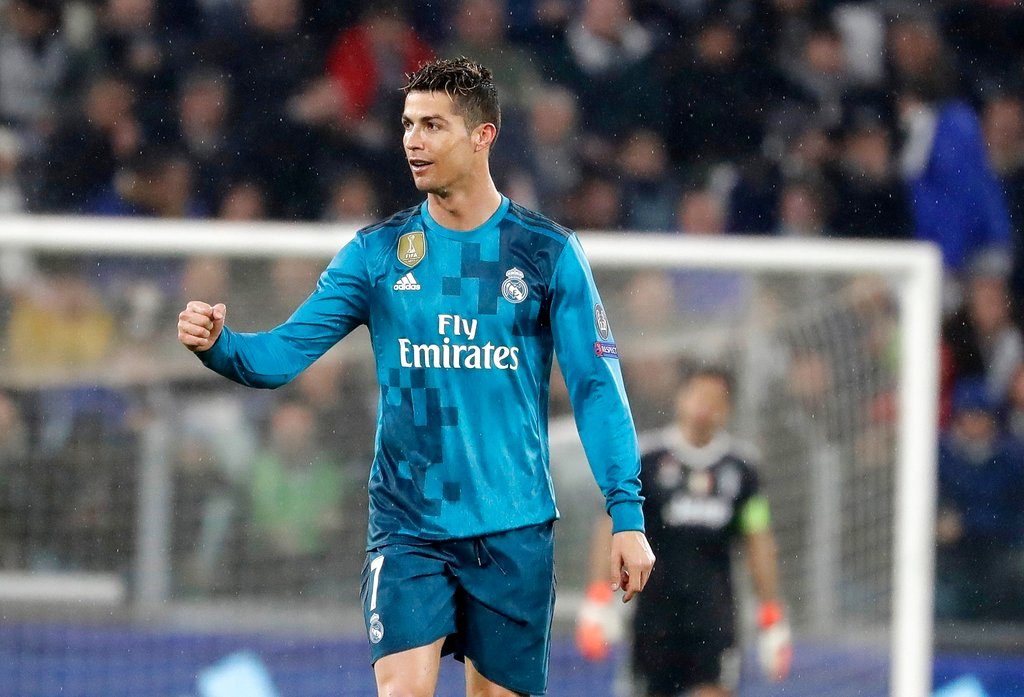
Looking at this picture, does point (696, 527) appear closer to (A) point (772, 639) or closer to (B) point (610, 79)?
(A) point (772, 639)

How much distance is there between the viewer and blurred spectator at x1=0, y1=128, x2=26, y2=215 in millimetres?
8391

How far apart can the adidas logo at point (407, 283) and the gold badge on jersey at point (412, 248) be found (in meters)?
0.03

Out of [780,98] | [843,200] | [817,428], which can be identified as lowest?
[817,428]

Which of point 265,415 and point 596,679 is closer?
point 265,415

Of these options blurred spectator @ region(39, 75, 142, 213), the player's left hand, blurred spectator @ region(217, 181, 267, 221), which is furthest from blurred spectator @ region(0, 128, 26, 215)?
the player's left hand

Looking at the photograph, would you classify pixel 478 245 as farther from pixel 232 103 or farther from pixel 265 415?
pixel 232 103

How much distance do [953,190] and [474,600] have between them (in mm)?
6238

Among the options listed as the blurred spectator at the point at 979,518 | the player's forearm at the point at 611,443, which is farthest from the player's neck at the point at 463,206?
the blurred spectator at the point at 979,518

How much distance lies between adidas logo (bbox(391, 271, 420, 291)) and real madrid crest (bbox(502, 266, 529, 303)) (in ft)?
0.72

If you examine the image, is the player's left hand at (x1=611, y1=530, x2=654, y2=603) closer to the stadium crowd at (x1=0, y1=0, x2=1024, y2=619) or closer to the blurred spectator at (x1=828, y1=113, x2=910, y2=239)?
the stadium crowd at (x1=0, y1=0, x2=1024, y2=619)

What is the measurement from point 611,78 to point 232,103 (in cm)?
233

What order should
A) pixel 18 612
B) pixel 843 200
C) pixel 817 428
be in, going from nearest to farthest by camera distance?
pixel 18 612 < pixel 817 428 < pixel 843 200

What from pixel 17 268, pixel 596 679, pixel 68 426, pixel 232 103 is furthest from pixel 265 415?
pixel 232 103

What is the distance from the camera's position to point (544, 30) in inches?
384
